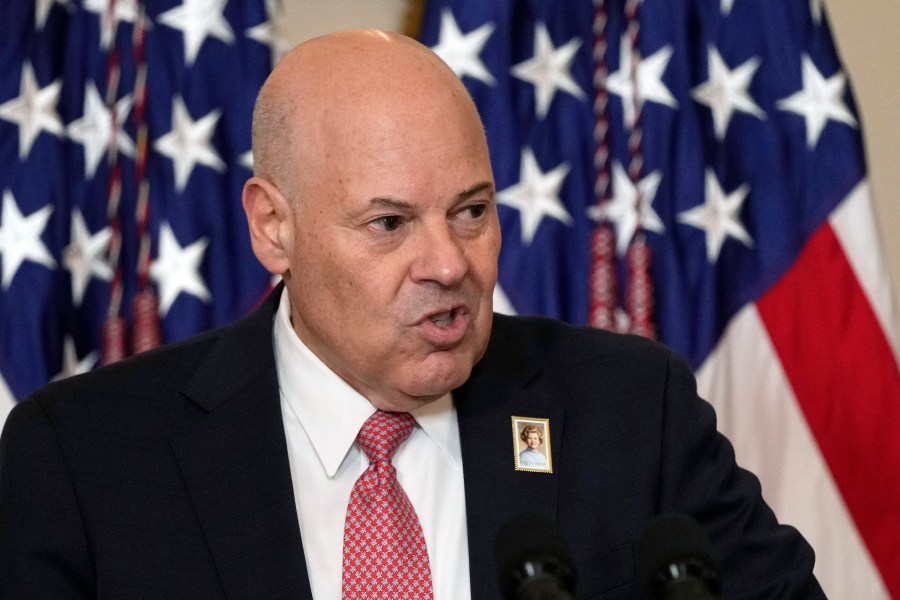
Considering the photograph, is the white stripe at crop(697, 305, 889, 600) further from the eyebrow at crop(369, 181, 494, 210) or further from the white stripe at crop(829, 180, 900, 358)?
the eyebrow at crop(369, 181, 494, 210)

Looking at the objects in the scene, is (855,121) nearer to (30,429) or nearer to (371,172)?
(371,172)

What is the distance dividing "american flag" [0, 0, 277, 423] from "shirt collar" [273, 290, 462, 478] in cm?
89

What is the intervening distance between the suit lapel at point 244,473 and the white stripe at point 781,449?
150 cm

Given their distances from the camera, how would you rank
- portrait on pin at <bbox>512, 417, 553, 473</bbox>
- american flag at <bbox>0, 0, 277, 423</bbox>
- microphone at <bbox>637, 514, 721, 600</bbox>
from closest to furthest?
1. microphone at <bbox>637, 514, 721, 600</bbox>
2. portrait on pin at <bbox>512, 417, 553, 473</bbox>
3. american flag at <bbox>0, 0, 277, 423</bbox>

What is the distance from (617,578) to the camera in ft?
7.01

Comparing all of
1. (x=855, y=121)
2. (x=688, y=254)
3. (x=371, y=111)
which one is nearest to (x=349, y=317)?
(x=371, y=111)

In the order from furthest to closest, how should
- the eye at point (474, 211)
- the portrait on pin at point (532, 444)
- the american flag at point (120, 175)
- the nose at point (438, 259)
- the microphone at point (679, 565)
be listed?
the american flag at point (120, 175), the portrait on pin at point (532, 444), the eye at point (474, 211), the nose at point (438, 259), the microphone at point (679, 565)

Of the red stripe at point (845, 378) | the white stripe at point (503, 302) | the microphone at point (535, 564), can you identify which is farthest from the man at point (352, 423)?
the red stripe at point (845, 378)

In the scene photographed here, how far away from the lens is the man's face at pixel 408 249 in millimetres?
2004

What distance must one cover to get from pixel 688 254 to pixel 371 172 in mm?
1526

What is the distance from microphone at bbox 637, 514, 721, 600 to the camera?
1.25m

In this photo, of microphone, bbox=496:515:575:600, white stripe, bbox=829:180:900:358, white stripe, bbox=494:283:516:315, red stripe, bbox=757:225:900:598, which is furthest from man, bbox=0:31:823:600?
white stripe, bbox=829:180:900:358

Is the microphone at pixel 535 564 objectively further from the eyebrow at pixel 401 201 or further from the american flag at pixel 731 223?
the american flag at pixel 731 223

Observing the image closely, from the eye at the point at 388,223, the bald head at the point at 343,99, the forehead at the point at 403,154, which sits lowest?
the eye at the point at 388,223
